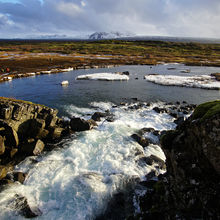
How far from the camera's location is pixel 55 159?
20.3 meters

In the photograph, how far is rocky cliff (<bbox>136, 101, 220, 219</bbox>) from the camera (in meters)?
8.99

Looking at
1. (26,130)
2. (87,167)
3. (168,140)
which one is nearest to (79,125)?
(26,130)

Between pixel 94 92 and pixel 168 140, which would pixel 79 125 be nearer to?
A: pixel 168 140

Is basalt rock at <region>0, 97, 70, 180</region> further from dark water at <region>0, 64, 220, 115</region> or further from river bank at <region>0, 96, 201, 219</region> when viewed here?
dark water at <region>0, 64, 220, 115</region>

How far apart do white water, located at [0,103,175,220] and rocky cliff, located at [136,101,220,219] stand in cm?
525

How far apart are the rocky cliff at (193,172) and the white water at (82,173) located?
5.25 m

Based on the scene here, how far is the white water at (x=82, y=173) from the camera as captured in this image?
14.2m

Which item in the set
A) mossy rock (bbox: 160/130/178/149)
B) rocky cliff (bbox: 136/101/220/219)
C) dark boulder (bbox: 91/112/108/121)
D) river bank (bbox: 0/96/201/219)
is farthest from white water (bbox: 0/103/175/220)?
mossy rock (bbox: 160/130/178/149)

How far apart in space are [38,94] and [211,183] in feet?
151

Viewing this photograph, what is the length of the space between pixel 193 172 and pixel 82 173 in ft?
37.4

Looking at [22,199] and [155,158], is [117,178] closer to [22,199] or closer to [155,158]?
[155,158]

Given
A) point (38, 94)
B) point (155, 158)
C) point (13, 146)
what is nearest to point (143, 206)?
point (155, 158)

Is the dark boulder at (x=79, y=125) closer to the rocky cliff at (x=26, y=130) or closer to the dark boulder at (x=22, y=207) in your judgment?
the rocky cliff at (x=26, y=130)

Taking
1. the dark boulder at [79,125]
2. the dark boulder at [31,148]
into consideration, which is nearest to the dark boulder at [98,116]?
the dark boulder at [79,125]
